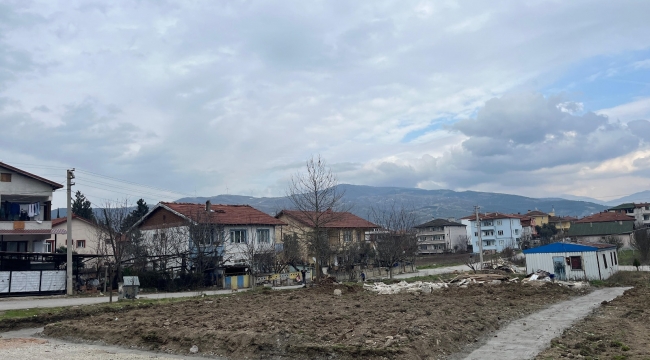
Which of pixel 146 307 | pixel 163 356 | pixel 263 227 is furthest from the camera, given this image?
pixel 263 227

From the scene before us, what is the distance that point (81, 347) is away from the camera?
15406 mm

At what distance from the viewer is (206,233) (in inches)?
1726

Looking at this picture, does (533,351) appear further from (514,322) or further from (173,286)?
(173,286)

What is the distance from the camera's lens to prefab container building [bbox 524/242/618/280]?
1378 inches

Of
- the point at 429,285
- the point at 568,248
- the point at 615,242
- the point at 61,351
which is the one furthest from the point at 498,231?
the point at 61,351

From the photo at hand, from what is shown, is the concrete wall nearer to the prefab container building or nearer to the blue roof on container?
the prefab container building

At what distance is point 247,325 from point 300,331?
2195 millimetres

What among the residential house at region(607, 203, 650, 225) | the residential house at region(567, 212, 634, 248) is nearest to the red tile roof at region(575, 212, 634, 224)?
the residential house at region(567, 212, 634, 248)

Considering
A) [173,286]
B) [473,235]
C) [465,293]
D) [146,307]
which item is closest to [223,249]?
[173,286]

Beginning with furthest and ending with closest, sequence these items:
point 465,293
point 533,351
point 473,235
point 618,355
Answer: point 473,235 < point 465,293 < point 533,351 < point 618,355

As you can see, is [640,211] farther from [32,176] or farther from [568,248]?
[32,176]

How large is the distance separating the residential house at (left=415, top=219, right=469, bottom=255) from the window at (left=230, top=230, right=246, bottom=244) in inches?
2898

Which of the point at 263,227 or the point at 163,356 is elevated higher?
the point at 263,227

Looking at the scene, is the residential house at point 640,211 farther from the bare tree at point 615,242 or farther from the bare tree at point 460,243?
the bare tree at point 615,242
